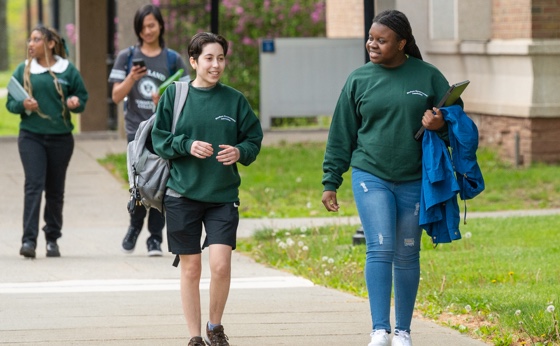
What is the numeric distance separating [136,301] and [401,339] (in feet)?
7.94

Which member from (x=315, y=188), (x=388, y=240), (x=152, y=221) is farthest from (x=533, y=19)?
(x=388, y=240)

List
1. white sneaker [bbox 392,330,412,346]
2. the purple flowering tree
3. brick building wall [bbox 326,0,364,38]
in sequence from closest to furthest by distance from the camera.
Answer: white sneaker [bbox 392,330,412,346] < brick building wall [bbox 326,0,364,38] < the purple flowering tree

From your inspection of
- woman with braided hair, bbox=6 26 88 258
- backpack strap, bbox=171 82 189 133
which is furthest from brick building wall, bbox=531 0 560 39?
backpack strap, bbox=171 82 189 133

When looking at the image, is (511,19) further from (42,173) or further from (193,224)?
(193,224)

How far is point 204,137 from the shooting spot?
20.8 ft

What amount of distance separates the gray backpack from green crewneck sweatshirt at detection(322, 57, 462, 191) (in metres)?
0.80

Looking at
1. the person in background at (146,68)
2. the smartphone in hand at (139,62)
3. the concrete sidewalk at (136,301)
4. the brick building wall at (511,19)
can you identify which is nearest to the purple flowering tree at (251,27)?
the brick building wall at (511,19)

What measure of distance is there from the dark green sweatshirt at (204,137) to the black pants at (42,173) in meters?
3.79

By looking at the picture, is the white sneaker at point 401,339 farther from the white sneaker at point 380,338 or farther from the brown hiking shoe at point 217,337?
the brown hiking shoe at point 217,337

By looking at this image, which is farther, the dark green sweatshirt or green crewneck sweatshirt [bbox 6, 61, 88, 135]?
green crewneck sweatshirt [bbox 6, 61, 88, 135]

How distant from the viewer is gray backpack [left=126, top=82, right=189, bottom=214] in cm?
638

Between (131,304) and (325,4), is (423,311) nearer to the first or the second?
(131,304)

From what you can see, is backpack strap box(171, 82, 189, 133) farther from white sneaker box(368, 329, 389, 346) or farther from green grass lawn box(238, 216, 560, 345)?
green grass lawn box(238, 216, 560, 345)

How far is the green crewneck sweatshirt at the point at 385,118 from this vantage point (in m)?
6.24
